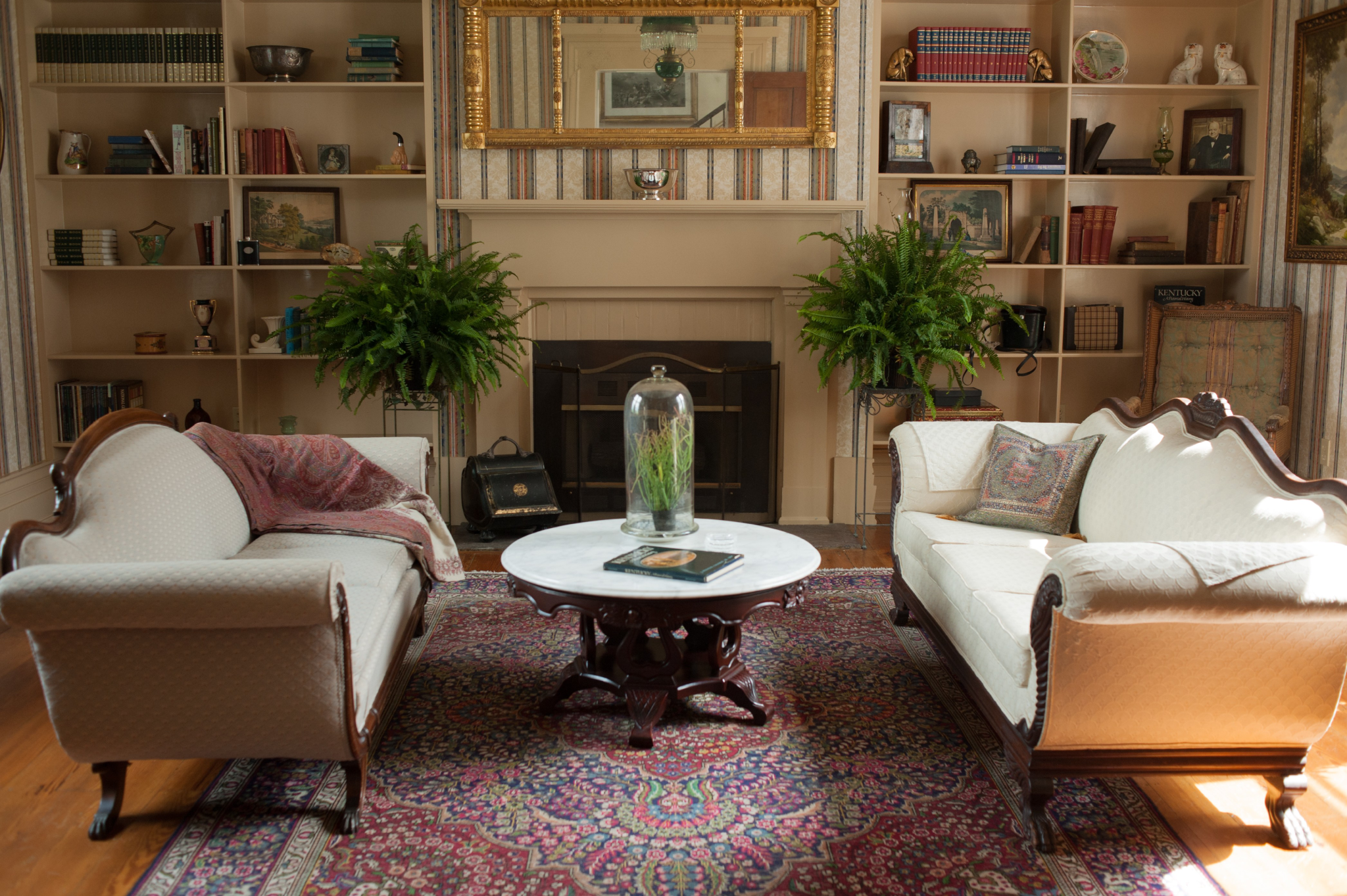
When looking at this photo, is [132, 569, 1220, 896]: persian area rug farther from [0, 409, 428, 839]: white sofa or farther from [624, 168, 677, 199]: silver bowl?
[624, 168, 677, 199]: silver bowl

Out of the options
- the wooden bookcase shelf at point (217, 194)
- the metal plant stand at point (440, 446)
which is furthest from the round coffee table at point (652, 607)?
the wooden bookcase shelf at point (217, 194)

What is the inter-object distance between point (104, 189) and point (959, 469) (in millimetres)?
4190

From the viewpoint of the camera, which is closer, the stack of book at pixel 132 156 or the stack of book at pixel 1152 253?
the stack of book at pixel 132 156

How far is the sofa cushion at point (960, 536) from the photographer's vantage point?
3061 mm

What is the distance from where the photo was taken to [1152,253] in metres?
4.81

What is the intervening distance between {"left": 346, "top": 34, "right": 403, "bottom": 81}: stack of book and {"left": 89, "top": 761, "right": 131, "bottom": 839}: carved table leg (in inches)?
134

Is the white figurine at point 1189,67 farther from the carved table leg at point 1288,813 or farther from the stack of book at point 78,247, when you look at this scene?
the stack of book at point 78,247

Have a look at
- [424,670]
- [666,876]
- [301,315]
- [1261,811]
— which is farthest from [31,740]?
[1261,811]

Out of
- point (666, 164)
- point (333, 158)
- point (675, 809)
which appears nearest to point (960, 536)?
point (675, 809)

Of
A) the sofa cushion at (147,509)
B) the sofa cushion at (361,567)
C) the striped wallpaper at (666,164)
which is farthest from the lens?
the striped wallpaper at (666,164)

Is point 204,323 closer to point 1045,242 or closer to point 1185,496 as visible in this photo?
point 1045,242

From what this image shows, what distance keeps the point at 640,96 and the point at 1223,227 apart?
278 cm

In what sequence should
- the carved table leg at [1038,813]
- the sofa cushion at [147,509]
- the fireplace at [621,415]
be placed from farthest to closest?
1. the fireplace at [621,415]
2. the sofa cushion at [147,509]
3. the carved table leg at [1038,813]

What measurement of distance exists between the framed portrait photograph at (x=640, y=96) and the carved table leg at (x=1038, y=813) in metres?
3.46
